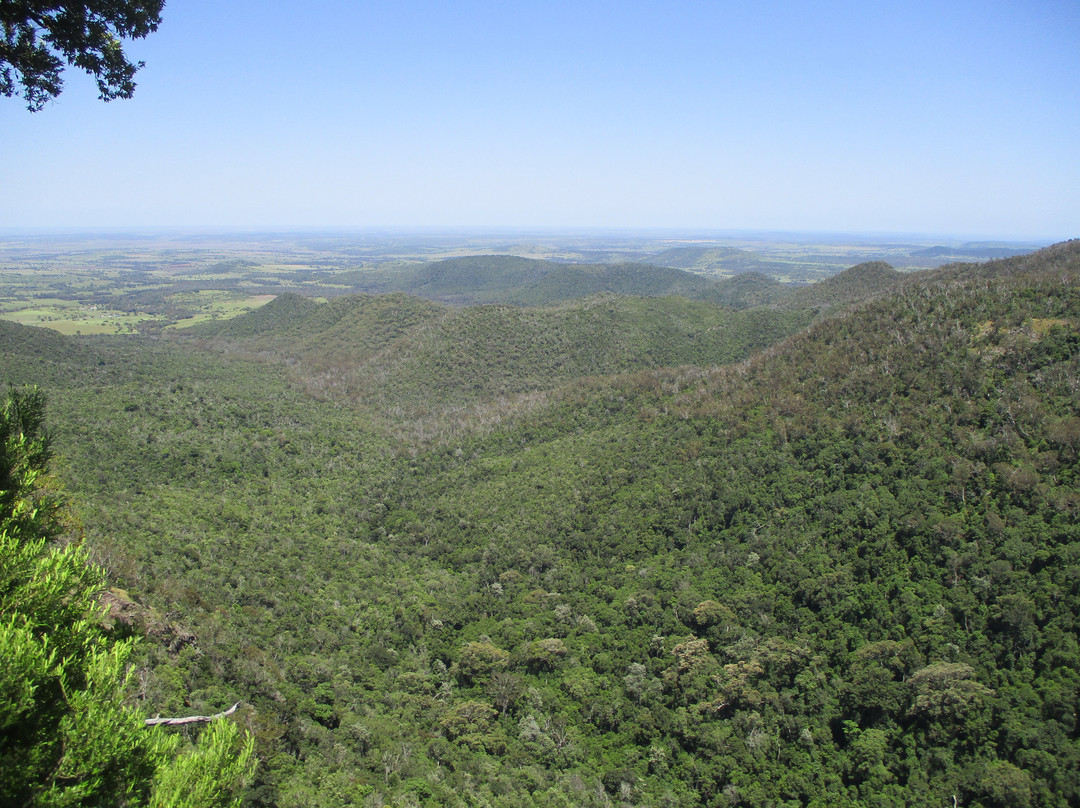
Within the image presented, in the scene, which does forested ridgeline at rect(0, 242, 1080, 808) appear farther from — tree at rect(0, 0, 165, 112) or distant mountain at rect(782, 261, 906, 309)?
distant mountain at rect(782, 261, 906, 309)

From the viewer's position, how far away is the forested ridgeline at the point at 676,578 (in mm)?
34250

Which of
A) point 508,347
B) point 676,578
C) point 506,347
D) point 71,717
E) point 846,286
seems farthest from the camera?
point 846,286

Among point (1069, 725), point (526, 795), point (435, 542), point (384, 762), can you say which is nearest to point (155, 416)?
point (435, 542)

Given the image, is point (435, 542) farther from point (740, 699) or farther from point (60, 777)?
point (60, 777)

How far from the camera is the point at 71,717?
8.98m

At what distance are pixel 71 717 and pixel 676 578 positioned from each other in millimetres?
51862

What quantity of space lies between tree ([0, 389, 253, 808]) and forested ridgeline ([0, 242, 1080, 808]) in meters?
21.2

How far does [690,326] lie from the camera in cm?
13688

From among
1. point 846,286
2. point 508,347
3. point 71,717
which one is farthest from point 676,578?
point 846,286

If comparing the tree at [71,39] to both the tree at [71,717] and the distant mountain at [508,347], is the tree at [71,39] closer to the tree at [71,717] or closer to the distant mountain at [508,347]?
the tree at [71,717]

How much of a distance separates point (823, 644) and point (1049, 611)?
14509 millimetres

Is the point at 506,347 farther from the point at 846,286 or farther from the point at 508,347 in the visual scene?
the point at 846,286

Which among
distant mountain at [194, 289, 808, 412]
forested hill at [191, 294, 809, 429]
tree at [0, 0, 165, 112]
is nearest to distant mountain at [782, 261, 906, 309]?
forested hill at [191, 294, 809, 429]

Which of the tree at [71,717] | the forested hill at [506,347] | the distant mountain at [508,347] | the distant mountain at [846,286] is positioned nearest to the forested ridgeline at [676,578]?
the tree at [71,717]
